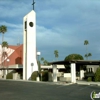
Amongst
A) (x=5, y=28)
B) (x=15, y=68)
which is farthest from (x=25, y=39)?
(x=5, y=28)

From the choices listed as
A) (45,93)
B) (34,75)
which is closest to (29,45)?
(34,75)

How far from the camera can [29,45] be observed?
4525 centimetres

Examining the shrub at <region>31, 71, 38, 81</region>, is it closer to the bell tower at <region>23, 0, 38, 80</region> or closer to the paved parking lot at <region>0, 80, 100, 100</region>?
the bell tower at <region>23, 0, 38, 80</region>

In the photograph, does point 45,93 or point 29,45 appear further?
point 29,45

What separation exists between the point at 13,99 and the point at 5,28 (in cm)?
6051

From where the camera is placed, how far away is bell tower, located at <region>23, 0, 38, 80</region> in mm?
44812

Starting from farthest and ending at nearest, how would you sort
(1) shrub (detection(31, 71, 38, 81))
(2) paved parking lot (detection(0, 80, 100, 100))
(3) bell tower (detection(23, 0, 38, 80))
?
1. (3) bell tower (detection(23, 0, 38, 80))
2. (1) shrub (detection(31, 71, 38, 81))
3. (2) paved parking lot (detection(0, 80, 100, 100))

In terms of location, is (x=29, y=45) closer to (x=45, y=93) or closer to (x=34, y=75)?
(x=34, y=75)

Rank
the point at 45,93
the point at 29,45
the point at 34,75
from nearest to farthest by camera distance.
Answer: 1. the point at 45,93
2. the point at 34,75
3. the point at 29,45

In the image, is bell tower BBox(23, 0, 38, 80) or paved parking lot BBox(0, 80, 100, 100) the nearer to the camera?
paved parking lot BBox(0, 80, 100, 100)

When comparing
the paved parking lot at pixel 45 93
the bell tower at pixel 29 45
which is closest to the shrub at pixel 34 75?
the bell tower at pixel 29 45

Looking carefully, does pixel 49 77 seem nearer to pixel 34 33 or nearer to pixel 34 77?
pixel 34 77

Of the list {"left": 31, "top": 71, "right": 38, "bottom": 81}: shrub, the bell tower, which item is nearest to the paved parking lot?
{"left": 31, "top": 71, "right": 38, "bottom": 81}: shrub

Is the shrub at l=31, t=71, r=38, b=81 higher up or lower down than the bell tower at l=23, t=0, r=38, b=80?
lower down
